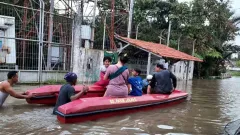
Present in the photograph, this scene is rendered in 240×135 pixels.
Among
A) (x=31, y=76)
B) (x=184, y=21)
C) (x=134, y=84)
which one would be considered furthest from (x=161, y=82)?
(x=184, y=21)

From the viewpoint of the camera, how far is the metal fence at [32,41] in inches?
468

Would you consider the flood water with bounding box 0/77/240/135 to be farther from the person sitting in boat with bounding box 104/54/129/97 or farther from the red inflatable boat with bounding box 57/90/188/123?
the person sitting in boat with bounding box 104/54/129/97

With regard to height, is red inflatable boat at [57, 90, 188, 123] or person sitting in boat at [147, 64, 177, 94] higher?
person sitting in boat at [147, 64, 177, 94]

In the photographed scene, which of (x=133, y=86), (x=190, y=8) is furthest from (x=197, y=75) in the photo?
(x=133, y=86)

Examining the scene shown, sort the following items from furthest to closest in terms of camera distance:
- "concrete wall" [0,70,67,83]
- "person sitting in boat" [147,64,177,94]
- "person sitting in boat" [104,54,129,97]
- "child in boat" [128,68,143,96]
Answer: "concrete wall" [0,70,67,83]
"person sitting in boat" [147,64,177,94]
"child in boat" [128,68,143,96]
"person sitting in boat" [104,54,129,97]

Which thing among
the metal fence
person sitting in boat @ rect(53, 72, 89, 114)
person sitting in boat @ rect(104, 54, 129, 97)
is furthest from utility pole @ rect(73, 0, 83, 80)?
person sitting in boat @ rect(53, 72, 89, 114)

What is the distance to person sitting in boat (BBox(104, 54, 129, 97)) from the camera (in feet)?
24.5

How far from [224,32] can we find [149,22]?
11480mm

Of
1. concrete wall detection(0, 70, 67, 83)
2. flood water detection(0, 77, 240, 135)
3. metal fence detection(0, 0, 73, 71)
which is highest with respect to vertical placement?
metal fence detection(0, 0, 73, 71)

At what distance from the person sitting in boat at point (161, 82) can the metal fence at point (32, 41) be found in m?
4.84

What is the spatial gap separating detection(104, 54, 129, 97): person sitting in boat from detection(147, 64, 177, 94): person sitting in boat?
2.20 metres

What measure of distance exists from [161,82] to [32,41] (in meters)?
5.57

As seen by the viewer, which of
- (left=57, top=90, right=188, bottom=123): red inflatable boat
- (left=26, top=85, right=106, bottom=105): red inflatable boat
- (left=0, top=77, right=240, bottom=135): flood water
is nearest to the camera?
(left=0, top=77, right=240, bottom=135): flood water

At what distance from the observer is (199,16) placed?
2800cm
